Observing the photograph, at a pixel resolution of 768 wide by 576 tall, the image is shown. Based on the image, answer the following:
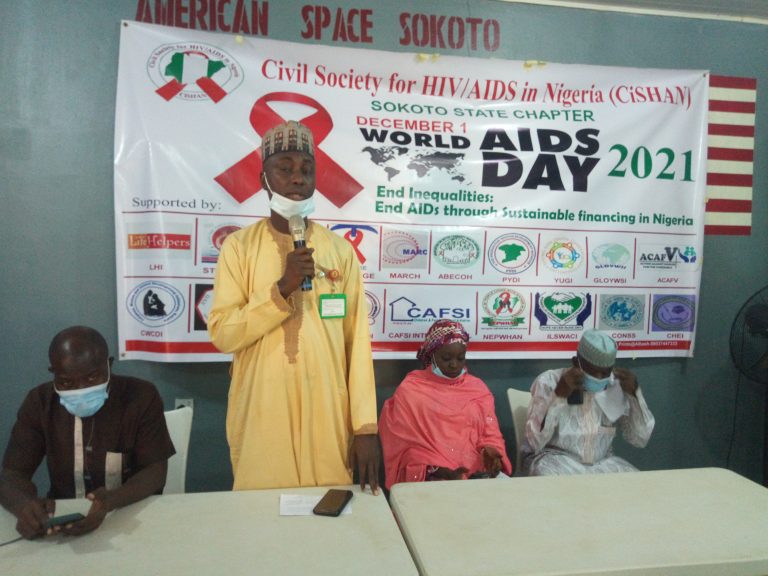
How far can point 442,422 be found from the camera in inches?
94.8

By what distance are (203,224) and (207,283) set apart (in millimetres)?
293

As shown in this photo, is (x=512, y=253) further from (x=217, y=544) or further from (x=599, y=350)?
(x=217, y=544)

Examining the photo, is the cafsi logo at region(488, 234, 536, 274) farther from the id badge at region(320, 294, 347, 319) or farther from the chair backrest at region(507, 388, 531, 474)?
the id badge at region(320, 294, 347, 319)

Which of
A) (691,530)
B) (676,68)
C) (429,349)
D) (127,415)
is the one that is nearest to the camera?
(691,530)

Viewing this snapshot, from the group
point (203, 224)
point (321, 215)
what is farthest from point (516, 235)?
point (203, 224)

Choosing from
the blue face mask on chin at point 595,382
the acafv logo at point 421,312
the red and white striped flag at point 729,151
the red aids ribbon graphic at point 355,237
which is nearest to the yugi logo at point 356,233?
the red aids ribbon graphic at point 355,237

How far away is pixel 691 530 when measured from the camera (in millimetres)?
1269

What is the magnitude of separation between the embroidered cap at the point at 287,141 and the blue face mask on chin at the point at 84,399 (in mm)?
908

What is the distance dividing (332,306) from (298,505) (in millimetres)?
683

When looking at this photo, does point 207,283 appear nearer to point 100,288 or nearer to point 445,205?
point 100,288

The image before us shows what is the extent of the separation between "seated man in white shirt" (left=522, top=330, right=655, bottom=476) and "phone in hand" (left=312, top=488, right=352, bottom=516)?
1.26 metres

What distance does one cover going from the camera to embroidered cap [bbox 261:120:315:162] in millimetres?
1815

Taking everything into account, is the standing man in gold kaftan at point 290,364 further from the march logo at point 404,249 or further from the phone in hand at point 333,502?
the march logo at point 404,249

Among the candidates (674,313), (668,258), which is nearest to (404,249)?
(668,258)
